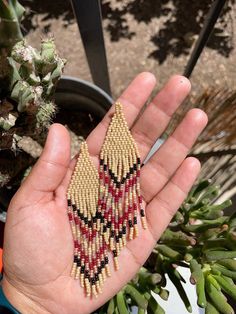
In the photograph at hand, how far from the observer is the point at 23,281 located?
1178 millimetres

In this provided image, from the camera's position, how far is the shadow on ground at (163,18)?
235cm

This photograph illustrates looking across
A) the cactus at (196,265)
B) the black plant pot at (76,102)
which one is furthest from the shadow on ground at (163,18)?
the cactus at (196,265)

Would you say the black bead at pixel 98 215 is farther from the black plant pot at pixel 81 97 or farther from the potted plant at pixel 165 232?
the black plant pot at pixel 81 97

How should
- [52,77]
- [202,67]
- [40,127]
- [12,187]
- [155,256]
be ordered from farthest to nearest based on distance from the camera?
[202,67], [12,187], [155,256], [40,127], [52,77]

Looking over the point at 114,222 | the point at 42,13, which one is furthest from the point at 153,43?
the point at 114,222

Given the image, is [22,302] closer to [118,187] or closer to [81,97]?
[118,187]

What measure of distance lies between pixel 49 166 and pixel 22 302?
378mm

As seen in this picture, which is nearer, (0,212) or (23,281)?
(23,281)

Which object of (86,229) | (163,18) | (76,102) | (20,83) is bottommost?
(86,229)

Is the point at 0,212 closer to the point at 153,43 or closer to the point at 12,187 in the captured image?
the point at 12,187

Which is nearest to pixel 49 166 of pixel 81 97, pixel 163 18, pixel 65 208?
pixel 65 208

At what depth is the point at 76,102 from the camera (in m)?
1.65

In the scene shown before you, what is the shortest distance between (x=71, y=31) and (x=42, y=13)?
19 cm

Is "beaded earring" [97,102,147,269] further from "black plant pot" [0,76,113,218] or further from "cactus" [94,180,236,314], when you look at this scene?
"black plant pot" [0,76,113,218]
